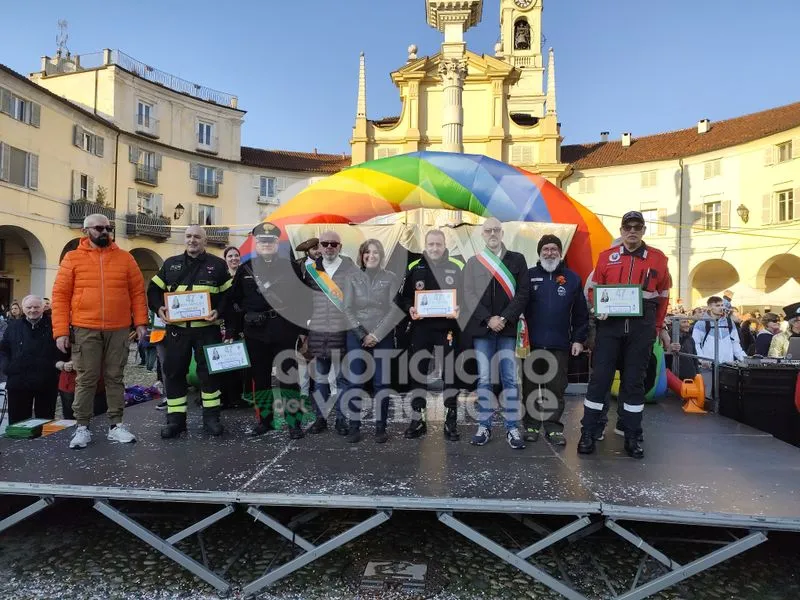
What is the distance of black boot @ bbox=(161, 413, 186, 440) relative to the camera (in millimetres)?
4688

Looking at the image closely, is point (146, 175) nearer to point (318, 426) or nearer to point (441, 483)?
point (318, 426)

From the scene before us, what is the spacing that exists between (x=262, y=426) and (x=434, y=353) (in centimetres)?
174

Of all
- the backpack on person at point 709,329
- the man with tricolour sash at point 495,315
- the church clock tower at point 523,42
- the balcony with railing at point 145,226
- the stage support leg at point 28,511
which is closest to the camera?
the stage support leg at point 28,511

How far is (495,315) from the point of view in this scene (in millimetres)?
4520

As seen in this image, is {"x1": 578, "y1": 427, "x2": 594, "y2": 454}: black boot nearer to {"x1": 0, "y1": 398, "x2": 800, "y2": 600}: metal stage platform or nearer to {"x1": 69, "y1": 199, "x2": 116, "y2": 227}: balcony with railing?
{"x1": 0, "y1": 398, "x2": 800, "y2": 600}: metal stage platform

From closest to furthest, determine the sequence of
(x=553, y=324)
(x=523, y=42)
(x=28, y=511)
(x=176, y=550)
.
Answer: (x=176, y=550), (x=28, y=511), (x=553, y=324), (x=523, y=42)

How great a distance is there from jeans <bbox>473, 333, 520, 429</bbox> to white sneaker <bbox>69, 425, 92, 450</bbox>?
10.7ft

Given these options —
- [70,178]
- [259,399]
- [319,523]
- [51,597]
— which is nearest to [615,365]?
[319,523]

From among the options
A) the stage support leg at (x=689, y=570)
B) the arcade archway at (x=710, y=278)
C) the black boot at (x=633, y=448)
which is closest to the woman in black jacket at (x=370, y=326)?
the black boot at (x=633, y=448)

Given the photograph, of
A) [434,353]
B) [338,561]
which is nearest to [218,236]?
[434,353]

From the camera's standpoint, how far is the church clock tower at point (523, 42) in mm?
40969

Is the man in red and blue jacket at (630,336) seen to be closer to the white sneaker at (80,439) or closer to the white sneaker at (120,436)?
the white sneaker at (120,436)

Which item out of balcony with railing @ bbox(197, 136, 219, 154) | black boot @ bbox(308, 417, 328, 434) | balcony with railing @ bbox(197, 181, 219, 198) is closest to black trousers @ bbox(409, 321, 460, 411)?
black boot @ bbox(308, 417, 328, 434)

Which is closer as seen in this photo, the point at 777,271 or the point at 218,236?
the point at 777,271
